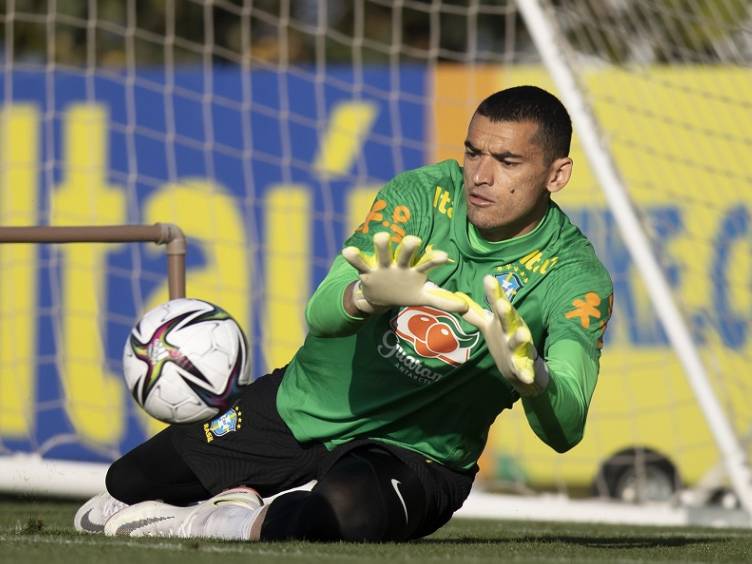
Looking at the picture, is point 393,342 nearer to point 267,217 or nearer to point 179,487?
point 179,487

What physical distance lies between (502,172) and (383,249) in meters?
0.82

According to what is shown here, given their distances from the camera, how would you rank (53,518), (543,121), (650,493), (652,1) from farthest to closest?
(652,1)
(650,493)
(53,518)
(543,121)

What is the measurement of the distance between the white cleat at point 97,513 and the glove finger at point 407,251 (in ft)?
6.03

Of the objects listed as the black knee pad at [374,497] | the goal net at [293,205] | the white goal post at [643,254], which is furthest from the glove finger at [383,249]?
the goal net at [293,205]

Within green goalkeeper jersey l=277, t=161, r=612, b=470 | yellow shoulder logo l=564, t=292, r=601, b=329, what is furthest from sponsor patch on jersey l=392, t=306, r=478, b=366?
yellow shoulder logo l=564, t=292, r=601, b=329

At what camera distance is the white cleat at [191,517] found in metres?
4.59

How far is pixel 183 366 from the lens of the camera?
4.87 m

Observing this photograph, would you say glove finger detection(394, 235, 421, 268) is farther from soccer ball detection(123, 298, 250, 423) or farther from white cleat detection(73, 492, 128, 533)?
white cleat detection(73, 492, 128, 533)

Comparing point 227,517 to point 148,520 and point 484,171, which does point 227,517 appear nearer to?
point 148,520

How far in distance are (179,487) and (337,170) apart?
4850mm

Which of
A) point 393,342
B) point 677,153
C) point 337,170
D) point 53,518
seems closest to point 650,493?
point 677,153

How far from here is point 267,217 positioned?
32.3 ft

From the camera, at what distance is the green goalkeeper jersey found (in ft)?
14.3

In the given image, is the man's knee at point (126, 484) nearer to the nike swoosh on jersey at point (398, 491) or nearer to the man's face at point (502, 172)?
the nike swoosh on jersey at point (398, 491)
